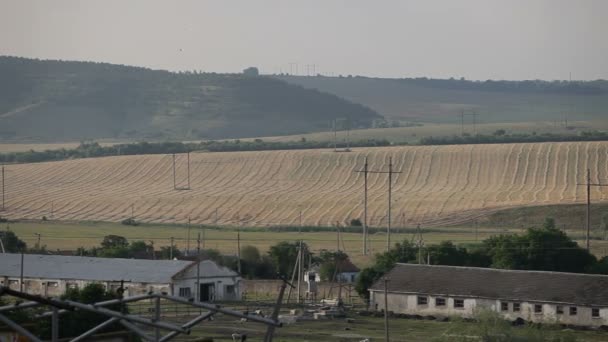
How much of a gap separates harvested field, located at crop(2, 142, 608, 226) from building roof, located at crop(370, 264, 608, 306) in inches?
1301

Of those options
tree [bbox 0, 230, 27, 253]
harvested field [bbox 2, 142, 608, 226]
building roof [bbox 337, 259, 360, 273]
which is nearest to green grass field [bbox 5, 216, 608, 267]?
building roof [bbox 337, 259, 360, 273]

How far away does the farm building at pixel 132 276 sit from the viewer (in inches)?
1682

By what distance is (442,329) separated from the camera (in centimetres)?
3559

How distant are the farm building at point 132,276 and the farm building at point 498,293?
5.40 meters

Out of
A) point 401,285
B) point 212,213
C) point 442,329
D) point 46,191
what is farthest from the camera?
point 46,191

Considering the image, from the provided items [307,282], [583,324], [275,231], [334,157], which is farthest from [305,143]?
[583,324]

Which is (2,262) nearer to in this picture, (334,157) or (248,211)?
(248,211)

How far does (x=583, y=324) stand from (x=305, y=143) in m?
88.0

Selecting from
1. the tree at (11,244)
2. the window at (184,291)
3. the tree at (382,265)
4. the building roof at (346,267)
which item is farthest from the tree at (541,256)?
the tree at (11,244)

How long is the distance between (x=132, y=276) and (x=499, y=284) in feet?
36.0

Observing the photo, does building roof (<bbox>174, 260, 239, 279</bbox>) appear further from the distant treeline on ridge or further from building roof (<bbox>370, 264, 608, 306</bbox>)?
the distant treeline on ridge

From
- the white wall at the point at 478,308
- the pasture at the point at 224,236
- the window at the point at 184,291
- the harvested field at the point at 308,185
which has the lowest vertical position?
the white wall at the point at 478,308

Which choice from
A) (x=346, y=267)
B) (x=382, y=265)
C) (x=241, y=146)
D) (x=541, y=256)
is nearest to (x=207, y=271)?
(x=382, y=265)

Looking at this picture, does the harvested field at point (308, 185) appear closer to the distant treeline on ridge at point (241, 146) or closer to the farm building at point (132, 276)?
the distant treeline on ridge at point (241, 146)
